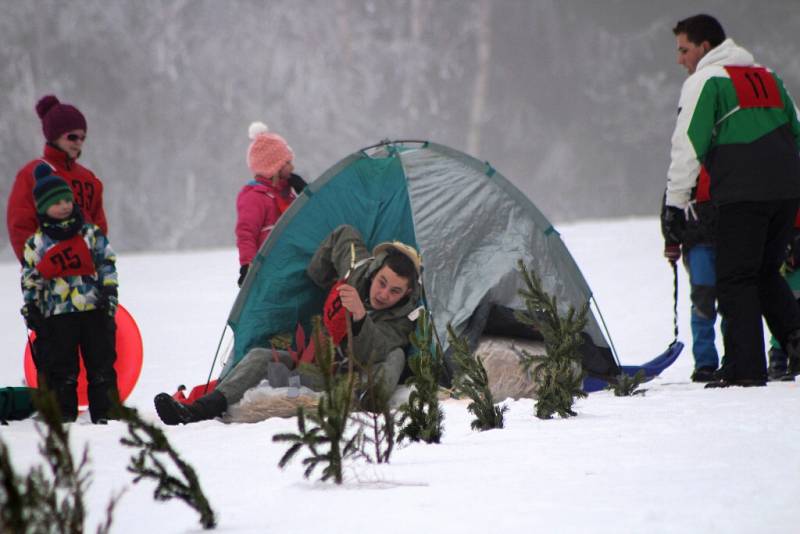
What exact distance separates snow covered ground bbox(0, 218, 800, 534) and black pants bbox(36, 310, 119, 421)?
0.57 ft

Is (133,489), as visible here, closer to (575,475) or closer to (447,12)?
(575,475)

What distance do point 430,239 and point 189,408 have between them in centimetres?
187

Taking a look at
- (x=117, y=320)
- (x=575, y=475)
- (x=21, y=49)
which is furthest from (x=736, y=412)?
(x=21, y=49)

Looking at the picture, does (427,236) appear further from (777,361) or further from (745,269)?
(777,361)

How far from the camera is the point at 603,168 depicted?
1773 inches

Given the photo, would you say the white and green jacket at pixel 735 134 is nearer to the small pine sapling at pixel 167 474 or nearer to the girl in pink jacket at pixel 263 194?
the girl in pink jacket at pixel 263 194

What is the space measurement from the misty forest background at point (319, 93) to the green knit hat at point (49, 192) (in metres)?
38.4

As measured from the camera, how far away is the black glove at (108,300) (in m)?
5.21

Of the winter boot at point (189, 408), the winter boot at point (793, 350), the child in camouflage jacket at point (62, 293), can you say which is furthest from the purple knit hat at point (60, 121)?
the winter boot at point (793, 350)

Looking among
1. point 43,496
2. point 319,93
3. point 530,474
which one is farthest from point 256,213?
point 319,93

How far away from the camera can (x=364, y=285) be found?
230 inches

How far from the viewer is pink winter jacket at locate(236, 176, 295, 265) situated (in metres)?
6.42

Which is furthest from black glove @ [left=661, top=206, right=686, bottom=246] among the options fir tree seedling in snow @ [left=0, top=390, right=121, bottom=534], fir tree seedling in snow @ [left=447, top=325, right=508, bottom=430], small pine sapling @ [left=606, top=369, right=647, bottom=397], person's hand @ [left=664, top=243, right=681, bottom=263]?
fir tree seedling in snow @ [left=0, top=390, right=121, bottom=534]

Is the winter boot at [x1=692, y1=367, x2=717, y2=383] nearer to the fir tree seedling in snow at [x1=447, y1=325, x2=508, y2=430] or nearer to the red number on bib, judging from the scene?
the red number on bib
